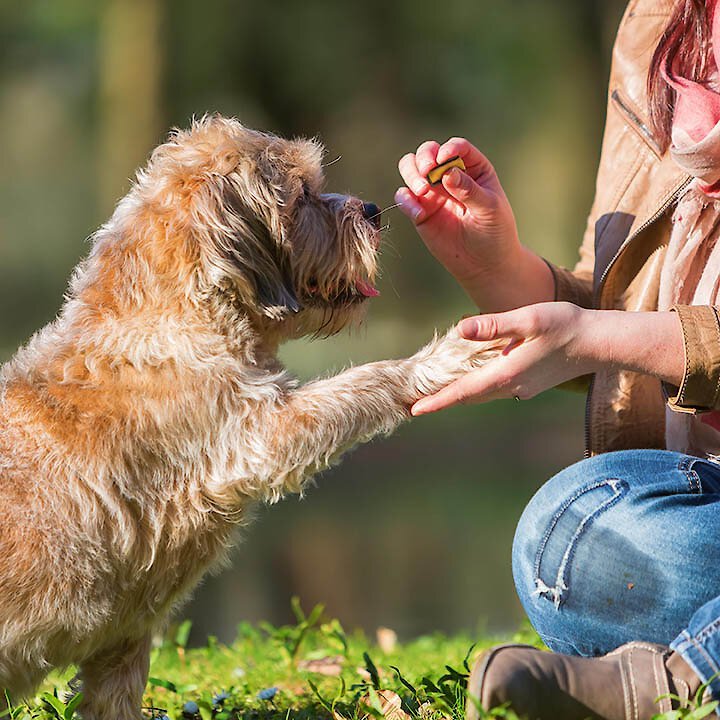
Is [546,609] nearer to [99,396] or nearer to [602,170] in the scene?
[99,396]

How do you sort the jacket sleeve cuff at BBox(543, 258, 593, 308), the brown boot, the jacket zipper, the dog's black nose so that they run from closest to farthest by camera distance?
the brown boot < the jacket zipper < the dog's black nose < the jacket sleeve cuff at BBox(543, 258, 593, 308)

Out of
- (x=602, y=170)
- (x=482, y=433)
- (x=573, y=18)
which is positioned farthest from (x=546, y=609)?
(x=573, y=18)

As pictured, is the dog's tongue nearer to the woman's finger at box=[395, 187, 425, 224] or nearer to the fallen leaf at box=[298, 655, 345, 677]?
the woman's finger at box=[395, 187, 425, 224]

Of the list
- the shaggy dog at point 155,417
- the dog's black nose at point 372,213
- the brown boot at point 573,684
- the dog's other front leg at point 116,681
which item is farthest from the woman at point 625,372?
the dog's other front leg at point 116,681

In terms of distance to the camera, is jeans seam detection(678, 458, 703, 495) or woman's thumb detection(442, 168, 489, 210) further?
woman's thumb detection(442, 168, 489, 210)

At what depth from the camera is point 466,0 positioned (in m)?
23.0

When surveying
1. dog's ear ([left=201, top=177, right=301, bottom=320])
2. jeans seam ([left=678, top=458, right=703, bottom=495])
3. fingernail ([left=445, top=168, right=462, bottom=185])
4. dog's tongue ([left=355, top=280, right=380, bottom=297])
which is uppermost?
fingernail ([left=445, top=168, right=462, bottom=185])

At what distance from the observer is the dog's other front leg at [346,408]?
10.8ft

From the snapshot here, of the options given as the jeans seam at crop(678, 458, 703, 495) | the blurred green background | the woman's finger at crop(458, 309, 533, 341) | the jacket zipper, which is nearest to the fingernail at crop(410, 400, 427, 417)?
the woman's finger at crop(458, 309, 533, 341)

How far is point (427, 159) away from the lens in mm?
3777

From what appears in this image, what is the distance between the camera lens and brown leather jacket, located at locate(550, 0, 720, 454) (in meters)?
3.71

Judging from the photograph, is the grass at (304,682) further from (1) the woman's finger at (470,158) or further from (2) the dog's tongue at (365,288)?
(1) the woman's finger at (470,158)

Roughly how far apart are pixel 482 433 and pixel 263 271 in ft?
43.0

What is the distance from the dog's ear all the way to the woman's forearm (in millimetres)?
925
